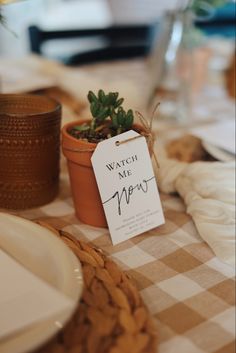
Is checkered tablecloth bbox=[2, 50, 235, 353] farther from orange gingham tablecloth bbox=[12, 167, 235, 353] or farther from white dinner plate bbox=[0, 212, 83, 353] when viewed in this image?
white dinner plate bbox=[0, 212, 83, 353]

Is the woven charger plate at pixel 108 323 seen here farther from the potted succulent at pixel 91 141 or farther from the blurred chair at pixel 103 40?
the blurred chair at pixel 103 40

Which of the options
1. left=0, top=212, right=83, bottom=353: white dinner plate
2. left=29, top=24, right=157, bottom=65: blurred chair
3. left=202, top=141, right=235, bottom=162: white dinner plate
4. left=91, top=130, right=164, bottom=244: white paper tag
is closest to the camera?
left=0, top=212, right=83, bottom=353: white dinner plate

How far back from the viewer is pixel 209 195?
28.1 inches

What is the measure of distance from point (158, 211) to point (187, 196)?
0.09 metres

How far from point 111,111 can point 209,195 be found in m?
0.20

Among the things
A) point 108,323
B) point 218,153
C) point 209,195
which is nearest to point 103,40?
point 218,153

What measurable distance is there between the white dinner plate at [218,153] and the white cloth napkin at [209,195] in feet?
0.12

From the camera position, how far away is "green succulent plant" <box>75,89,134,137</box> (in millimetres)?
640

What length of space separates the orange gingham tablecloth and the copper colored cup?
26mm

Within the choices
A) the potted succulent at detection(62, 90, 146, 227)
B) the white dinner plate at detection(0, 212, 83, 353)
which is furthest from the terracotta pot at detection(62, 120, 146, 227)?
the white dinner plate at detection(0, 212, 83, 353)

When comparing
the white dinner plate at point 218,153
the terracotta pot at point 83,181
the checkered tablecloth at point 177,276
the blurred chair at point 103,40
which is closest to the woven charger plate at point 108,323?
the checkered tablecloth at point 177,276

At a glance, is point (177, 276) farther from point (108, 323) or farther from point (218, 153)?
point (218, 153)

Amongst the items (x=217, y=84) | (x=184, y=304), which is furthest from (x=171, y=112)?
(x=184, y=304)

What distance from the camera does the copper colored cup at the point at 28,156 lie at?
0.67 m
